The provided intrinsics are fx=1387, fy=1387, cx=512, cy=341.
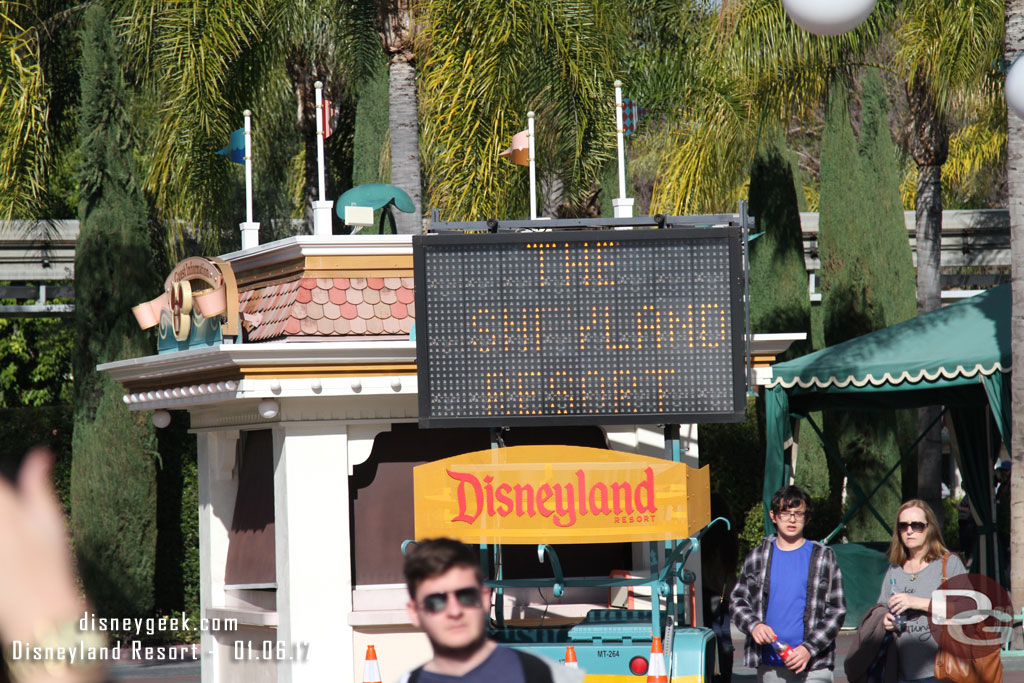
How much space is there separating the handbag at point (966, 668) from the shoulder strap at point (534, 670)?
3.77m

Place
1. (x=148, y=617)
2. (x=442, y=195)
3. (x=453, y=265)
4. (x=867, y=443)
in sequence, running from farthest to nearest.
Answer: (x=867, y=443)
(x=148, y=617)
(x=442, y=195)
(x=453, y=265)

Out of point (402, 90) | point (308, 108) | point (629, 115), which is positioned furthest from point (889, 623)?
point (308, 108)

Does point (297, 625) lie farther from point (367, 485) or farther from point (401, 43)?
point (401, 43)

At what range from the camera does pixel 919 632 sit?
6684 millimetres

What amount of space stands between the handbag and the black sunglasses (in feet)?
13.1

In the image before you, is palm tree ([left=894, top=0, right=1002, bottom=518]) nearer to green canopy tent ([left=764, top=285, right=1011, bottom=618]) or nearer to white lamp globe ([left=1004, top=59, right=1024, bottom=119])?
green canopy tent ([left=764, top=285, right=1011, bottom=618])

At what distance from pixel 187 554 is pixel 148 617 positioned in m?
1.14

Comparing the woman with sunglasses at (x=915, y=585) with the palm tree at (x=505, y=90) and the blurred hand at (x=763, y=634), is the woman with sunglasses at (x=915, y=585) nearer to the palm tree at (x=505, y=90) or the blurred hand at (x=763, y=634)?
the blurred hand at (x=763, y=634)

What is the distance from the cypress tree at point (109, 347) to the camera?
55.9ft

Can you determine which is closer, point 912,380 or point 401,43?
point 912,380

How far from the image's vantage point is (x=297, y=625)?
980 cm

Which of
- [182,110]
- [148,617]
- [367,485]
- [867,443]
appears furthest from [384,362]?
[867,443]

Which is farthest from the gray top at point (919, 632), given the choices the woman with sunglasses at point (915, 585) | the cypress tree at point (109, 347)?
the cypress tree at point (109, 347)

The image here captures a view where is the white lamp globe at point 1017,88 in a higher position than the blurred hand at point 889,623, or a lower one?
higher
